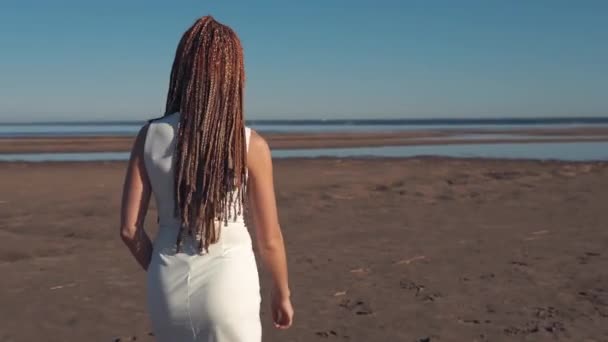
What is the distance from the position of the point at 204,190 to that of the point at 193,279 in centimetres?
27

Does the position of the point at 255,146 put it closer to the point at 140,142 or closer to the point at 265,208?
the point at 265,208

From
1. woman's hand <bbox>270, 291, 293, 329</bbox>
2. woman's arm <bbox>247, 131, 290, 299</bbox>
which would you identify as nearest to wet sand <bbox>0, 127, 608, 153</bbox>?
woman's hand <bbox>270, 291, 293, 329</bbox>

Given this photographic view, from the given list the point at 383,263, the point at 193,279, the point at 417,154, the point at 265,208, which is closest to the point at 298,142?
the point at 417,154

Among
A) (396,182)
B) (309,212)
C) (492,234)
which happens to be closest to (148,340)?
Answer: (492,234)

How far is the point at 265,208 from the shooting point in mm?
2469

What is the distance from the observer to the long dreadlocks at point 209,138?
7.77 ft

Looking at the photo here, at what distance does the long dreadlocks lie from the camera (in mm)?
2369

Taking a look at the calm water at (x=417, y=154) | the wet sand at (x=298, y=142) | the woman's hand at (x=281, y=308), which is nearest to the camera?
the woman's hand at (x=281, y=308)

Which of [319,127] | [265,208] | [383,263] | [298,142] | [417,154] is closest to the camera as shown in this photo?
[265,208]

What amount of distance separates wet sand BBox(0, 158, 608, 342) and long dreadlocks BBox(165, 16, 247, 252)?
3582 mm

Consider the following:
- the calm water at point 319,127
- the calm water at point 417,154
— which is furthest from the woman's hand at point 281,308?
the calm water at point 319,127

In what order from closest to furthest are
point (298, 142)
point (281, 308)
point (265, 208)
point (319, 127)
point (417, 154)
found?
point (265, 208) < point (281, 308) < point (417, 154) < point (298, 142) < point (319, 127)

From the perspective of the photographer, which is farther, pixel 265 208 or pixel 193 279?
pixel 265 208

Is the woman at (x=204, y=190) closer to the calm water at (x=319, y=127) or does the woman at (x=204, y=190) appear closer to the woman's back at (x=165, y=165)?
the woman's back at (x=165, y=165)
